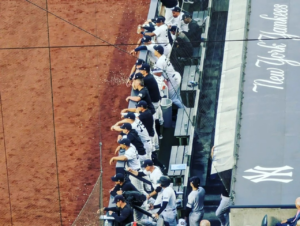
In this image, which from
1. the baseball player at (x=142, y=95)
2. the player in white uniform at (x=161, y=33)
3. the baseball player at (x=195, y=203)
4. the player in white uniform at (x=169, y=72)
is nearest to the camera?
the baseball player at (x=195, y=203)

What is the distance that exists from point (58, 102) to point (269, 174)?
821 centimetres

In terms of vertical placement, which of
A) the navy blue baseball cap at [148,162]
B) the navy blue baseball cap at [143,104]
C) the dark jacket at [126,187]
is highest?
the navy blue baseball cap at [143,104]

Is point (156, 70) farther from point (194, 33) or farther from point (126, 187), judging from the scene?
point (126, 187)

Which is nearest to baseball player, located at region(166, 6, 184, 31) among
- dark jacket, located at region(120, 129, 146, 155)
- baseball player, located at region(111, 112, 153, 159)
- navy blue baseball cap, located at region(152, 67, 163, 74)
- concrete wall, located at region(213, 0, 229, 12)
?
concrete wall, located at region(213, 0, 229, 12)

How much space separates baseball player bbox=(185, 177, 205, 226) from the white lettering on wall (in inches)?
79.6

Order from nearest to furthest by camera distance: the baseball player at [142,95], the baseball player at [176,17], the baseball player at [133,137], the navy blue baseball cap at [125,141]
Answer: the navy blue baseball cap at [125,141], the baseball player at [133,137], the baseball player at [142,95], the baseball player at [176,17]

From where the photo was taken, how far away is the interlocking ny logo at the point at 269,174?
12.2m

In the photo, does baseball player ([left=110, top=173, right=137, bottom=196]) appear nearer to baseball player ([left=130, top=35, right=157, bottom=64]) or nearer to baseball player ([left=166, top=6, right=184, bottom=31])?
baseball player ([left=130, top=35, right=157, bottom=64])

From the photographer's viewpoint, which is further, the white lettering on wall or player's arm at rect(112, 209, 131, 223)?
the white lettering on wall

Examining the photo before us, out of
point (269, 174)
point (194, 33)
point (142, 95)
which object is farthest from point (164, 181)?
point (194, 33)

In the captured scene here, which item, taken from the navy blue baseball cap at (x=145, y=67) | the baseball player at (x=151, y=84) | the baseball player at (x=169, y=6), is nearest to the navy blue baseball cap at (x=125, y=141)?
the baseball player at (x=151, y=84)

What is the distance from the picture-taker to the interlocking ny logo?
1217cm

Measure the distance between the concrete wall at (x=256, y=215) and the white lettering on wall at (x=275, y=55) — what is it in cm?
292

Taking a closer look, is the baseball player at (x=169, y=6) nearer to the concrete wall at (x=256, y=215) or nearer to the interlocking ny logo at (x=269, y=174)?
the interlocking ny logo at (x=269, y=174)
